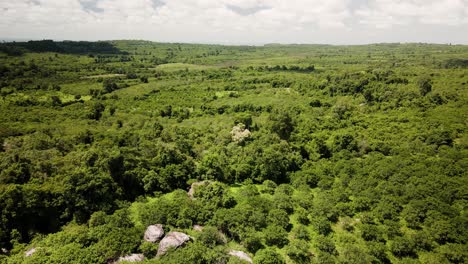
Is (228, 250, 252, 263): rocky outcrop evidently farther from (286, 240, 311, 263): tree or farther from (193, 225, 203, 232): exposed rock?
(193, 225, 203, 232): exposed rock

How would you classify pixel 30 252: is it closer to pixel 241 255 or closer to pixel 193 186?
pixel 241 255

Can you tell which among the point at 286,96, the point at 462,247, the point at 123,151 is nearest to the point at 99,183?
the point at 123,151

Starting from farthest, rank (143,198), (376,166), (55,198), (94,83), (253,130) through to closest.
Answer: (94,83)
(253,130)
(376,166)
(143,198)
(55,198)

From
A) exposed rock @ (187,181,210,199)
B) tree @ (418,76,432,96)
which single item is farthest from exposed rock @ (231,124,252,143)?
tree @ (418,76,432,96)

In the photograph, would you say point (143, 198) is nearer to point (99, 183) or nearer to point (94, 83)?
point (99, 183)

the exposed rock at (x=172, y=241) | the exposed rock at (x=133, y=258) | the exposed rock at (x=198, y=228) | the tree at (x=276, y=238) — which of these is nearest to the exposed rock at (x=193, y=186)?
the exposed rock at (x=198, y=228)

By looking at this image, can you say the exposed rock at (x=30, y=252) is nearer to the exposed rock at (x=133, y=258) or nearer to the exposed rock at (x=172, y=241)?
the exposed rock at (x=133, y=258)

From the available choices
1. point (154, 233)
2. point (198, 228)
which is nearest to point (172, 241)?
point (154, 233)
